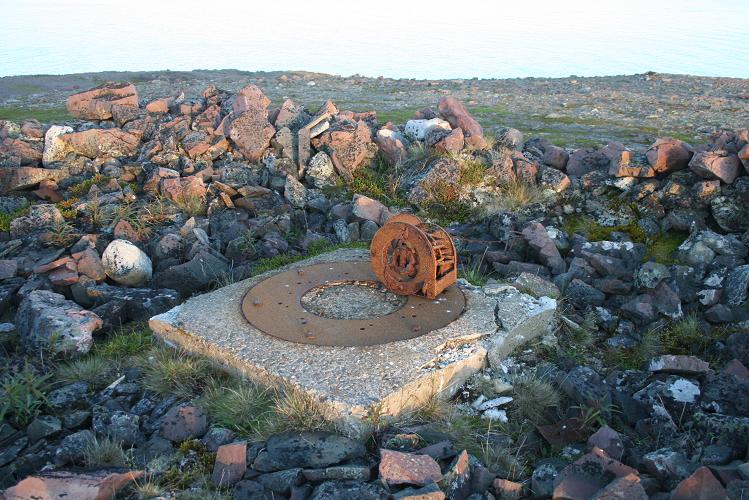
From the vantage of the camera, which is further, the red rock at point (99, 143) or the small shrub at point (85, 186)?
the red rock at point (99, 143)

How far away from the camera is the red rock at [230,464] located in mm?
3859

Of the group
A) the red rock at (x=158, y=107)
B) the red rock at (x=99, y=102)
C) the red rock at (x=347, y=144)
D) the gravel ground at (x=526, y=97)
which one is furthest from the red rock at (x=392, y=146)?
the red rock at (x=99, y=102)

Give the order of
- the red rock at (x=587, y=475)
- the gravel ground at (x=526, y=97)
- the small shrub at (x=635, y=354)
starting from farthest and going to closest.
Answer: the gravel ground at (x=526, y=97), the small shrub at (x=635, y=354), the red rock at (x=587, y=475)

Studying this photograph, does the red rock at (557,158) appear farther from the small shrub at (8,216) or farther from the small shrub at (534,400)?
the small shrub at (8,216)

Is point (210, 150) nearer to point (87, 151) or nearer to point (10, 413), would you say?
point (87, 151)

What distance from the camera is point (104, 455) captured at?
13.2 feet

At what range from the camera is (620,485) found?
331 centimetres

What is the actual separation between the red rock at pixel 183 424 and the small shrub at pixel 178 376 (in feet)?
1.22

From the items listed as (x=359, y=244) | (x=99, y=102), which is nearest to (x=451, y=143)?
(x=359, y=244)

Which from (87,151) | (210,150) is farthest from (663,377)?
(87,151)

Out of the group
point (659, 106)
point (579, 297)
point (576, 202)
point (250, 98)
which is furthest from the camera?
point (659, 106)

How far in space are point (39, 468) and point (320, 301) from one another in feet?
8.22

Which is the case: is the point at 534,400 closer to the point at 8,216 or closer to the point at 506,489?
the point at 506,489

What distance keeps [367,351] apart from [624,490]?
6.77 ft
